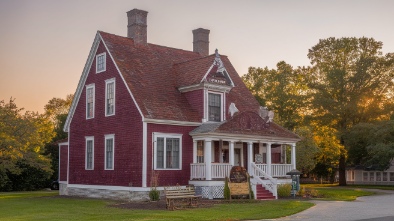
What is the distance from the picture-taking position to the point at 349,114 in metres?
58.9

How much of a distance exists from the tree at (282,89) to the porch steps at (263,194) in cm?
2968

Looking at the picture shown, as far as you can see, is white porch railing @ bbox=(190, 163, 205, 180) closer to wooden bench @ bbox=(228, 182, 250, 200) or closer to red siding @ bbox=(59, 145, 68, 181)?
wooden bench @ bbox=(228, 182, 250, 200)

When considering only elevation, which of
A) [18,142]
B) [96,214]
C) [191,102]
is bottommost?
[96,214]

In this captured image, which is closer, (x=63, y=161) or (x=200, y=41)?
(x=63, y=161)

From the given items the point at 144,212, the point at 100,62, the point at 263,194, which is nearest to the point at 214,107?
the point at 263,194

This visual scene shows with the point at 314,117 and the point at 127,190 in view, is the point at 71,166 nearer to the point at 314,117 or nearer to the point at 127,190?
the point at 127,190

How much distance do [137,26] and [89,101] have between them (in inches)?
234

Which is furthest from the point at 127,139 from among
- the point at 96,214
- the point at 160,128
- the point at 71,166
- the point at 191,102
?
the point at 96,214

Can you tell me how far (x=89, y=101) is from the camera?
120ft

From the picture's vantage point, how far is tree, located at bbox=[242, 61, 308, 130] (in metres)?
63.9

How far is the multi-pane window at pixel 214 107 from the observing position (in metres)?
34.2

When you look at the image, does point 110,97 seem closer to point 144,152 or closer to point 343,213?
point 144,152

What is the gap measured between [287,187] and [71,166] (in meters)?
14.6

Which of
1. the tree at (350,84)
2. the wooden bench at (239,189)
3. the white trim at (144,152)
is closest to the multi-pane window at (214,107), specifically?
the white trim at (144,152)
